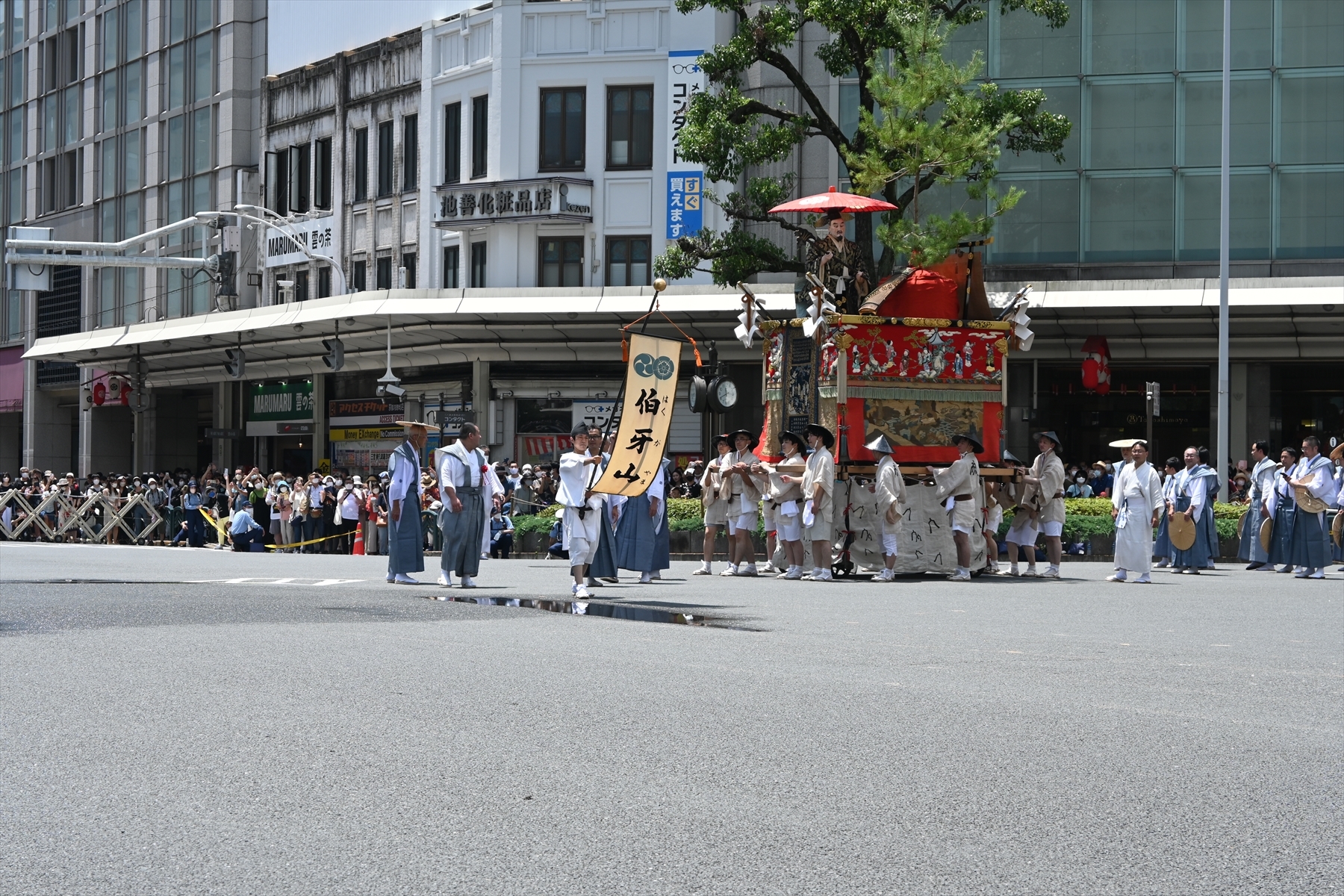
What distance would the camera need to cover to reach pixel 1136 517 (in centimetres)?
2031

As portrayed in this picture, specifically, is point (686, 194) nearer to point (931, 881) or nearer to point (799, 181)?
point (799, 181)

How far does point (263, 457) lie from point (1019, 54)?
930 inches

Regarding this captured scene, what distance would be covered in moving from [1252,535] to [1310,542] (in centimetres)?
244

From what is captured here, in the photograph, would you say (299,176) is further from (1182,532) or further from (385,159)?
(1182,532)

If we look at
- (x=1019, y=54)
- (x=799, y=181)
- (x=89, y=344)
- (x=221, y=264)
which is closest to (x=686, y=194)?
(x=799, y=181)

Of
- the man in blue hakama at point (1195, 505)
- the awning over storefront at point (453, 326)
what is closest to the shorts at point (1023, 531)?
the man in blue hakama at point (1195, 505)

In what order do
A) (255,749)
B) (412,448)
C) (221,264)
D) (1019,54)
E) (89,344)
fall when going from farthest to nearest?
1. (89,344)
2. (1019,54)
3. (221,264)
4. (412,448)
5. (255,749)

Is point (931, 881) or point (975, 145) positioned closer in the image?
point (931, 881)

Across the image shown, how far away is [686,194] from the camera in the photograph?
35.2 metres

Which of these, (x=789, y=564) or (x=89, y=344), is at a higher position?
(x=89, y=344)

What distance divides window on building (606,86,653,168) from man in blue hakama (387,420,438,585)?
18.9m

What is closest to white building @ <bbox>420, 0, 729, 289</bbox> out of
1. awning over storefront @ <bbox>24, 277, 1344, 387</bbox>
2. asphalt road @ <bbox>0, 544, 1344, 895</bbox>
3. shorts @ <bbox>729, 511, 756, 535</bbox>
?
awning over storefront @ <bbox>24, 277, 1344, 387</bbox>

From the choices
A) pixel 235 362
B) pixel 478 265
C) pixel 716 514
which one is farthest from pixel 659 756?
pixel 235 362

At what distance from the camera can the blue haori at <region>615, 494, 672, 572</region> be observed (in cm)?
1934
